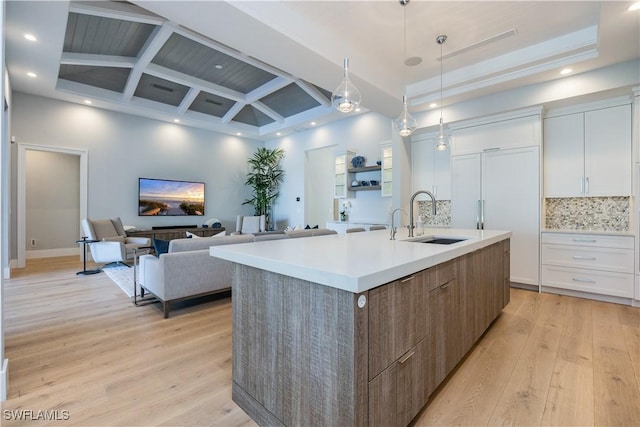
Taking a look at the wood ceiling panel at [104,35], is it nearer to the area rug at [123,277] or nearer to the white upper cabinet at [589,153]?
the area rug at [123,277]

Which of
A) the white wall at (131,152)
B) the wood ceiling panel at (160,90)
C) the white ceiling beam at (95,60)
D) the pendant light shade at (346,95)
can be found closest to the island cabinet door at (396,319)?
the pendant light shade at (346,95)

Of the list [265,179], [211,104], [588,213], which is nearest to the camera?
[588,213]

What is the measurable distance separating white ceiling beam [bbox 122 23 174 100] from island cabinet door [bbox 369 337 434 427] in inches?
177

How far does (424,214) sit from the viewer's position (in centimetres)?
548

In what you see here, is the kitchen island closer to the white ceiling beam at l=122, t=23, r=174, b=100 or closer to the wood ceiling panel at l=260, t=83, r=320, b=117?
the white ceiling beam at l=122, t=23, r=174, b=100

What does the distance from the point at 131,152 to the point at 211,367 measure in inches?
244

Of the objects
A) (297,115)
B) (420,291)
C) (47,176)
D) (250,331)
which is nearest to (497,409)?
(420,291)

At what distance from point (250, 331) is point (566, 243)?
4110 millimetres

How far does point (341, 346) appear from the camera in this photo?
116 cm

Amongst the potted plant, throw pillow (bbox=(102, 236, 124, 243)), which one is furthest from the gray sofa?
the potted plant

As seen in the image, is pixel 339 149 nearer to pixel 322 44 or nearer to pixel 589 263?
pixel 322 44

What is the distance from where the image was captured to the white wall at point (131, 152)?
5.66 meters

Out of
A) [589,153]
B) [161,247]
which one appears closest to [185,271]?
[161,247]

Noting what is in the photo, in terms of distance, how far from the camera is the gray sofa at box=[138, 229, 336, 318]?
306cm
